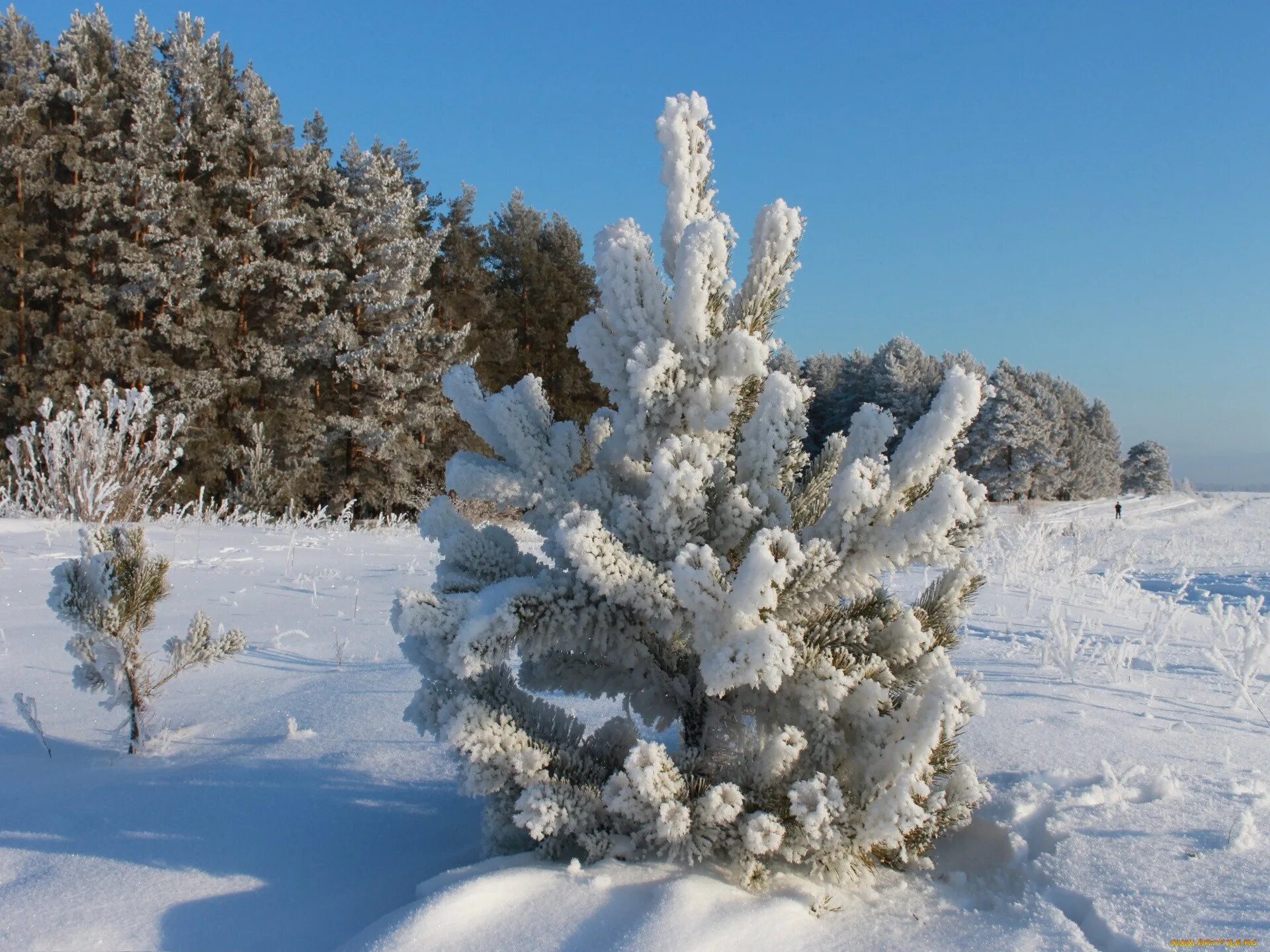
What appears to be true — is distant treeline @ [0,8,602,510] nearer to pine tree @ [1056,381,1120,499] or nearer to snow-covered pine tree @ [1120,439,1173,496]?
pine tree @ [1056,381,1120,499]

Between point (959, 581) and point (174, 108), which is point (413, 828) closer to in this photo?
point (959, 581)

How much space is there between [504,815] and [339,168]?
24.1 metres

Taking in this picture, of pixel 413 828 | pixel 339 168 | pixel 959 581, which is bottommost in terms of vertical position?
pixel 413 828

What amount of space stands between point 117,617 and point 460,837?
161 cm

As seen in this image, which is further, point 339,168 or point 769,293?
point 339,168

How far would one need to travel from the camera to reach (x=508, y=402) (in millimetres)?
2479

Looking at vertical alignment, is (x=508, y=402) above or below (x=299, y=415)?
below

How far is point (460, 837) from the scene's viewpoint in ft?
8.50

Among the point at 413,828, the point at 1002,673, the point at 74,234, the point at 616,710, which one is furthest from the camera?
the point at 74,234

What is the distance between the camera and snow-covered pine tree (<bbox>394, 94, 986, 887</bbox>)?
2035 millimetres

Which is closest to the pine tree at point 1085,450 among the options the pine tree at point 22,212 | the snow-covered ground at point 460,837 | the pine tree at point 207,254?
the pine tree at point 207,254

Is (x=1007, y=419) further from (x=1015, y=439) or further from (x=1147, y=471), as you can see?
(x=1147, y=471)

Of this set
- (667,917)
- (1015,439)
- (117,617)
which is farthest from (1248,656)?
(1015,439)

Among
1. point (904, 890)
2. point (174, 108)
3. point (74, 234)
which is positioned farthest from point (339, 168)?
point (904, 890)
